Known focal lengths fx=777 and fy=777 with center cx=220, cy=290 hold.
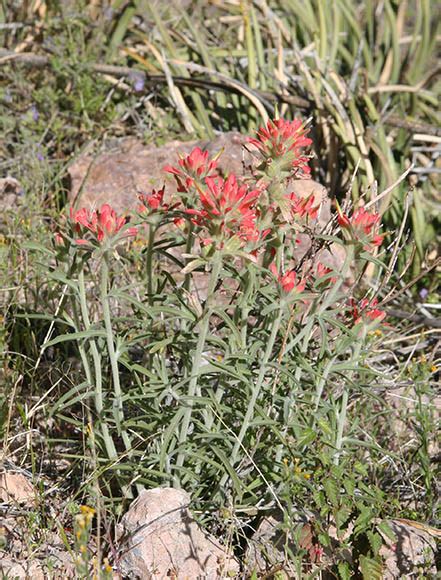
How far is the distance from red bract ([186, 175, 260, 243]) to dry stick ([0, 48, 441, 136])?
2.31 meters

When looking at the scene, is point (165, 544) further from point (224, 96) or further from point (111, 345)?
point (224, 96)

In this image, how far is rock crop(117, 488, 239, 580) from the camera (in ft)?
6.80

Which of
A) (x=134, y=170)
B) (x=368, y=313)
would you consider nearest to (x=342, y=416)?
(x=368, y=313)

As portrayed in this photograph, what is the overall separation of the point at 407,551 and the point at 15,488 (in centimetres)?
118

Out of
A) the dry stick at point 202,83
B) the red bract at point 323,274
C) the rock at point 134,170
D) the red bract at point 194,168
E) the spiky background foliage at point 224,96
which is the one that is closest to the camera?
the red bract at point 194,168

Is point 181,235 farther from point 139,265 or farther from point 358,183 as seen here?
point 358,183

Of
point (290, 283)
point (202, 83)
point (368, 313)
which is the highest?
point (290, 283)

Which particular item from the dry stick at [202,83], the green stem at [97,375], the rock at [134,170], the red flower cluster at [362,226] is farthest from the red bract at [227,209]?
the dry stick at [202,83]

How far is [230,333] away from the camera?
2217 mm

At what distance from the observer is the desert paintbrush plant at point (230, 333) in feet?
6.38

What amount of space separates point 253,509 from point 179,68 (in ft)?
Result: 8.88

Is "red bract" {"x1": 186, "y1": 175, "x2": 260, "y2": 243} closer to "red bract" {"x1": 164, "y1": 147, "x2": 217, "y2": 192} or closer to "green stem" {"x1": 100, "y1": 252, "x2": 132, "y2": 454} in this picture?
"red bract" {"x1": 164, "y1": 147, "x2": 217, "y2": 192}

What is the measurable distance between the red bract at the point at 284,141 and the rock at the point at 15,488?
121 cm

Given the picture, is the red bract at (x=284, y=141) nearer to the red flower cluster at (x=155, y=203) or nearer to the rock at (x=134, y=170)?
the red flower cluster at (x=155, y=203)
